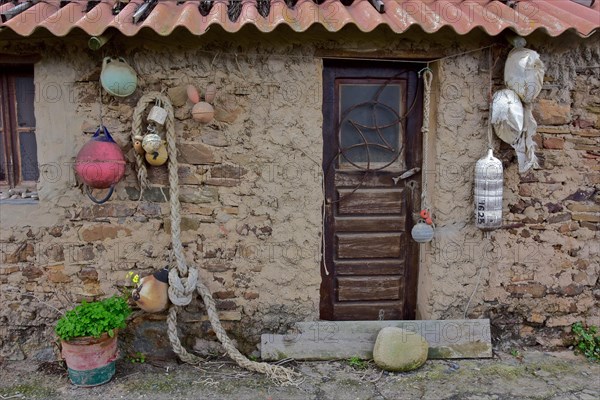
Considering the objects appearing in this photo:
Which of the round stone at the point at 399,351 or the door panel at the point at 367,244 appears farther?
the door panel at the point at 367,244

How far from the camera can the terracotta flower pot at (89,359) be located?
9.86ft

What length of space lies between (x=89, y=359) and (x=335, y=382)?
1.62 metres

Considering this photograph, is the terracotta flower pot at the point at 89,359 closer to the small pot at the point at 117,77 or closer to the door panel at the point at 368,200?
the small pot at the point at 117,77

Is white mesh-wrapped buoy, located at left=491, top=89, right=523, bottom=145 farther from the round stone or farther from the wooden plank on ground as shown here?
the round stone

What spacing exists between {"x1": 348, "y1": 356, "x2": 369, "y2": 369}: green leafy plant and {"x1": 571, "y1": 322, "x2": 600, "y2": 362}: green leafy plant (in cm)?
166

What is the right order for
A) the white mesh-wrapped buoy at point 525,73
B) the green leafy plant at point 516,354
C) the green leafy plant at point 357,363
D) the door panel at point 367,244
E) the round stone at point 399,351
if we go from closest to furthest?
the white mesh-wrapped buoy at point 525,73
the round stone at point 399,351
the green leafy plant at point 357,363
the green leafy plant at point 516,354
the door panel at point 367,244

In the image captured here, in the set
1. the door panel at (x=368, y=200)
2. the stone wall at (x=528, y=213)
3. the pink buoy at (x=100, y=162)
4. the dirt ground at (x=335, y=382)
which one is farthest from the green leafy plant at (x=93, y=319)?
the stone wall at (x=528, y=213)

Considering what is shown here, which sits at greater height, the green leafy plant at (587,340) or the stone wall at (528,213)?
the stone wall at (528,213)

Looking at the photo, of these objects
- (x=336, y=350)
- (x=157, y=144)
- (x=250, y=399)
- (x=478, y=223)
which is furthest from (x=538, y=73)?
(x=250, y=399)

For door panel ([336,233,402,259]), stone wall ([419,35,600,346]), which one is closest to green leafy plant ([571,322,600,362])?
stone wall ([419,35,600,346])

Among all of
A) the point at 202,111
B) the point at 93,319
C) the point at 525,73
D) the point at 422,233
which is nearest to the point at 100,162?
the point at 202,111

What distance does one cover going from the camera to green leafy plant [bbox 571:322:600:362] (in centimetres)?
351

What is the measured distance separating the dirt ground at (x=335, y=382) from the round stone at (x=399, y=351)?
0.06m

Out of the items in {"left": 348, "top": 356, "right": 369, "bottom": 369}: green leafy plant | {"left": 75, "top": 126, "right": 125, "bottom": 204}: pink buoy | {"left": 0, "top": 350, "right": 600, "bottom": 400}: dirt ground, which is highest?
{"left": 75, "top": 126, "right": 125, "bottom": 204}: pink buoy
